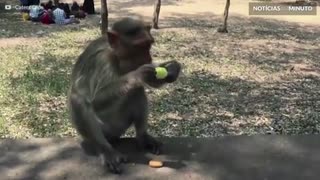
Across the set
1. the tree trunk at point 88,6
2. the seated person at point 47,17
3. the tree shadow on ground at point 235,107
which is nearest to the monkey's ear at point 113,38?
the tree shadow on ground at point 235,107

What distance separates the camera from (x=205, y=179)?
356 centimetres

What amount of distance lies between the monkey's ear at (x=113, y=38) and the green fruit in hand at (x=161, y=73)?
322mm

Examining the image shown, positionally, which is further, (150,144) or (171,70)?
(150,144)

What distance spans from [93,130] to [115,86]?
0.35 meters

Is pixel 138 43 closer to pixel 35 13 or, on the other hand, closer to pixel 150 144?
pixel 150 144

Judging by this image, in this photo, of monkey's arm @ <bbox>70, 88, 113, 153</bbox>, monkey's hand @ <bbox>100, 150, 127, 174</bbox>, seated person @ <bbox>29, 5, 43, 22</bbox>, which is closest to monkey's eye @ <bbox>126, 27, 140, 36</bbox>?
monkey's arm @ <bbox>70, 88, 113, 153</bbox>

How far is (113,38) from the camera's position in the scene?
3.58 meters

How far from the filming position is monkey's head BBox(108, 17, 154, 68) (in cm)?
350

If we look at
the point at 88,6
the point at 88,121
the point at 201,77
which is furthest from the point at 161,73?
the point at 88,6

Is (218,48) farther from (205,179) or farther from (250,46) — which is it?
(205,179)

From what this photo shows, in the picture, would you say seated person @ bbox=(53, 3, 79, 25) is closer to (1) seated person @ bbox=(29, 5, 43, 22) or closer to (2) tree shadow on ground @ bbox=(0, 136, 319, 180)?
(1) seated person @ bbox=(29, 5, 43, 22)

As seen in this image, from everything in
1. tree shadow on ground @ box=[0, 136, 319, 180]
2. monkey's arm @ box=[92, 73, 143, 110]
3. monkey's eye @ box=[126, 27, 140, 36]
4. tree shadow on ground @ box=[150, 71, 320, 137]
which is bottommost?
tree shadow on ground @ box=[150, 71, 320, 137]

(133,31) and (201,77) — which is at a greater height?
(133,31)

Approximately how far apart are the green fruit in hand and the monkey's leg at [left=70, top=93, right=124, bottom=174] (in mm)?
539
